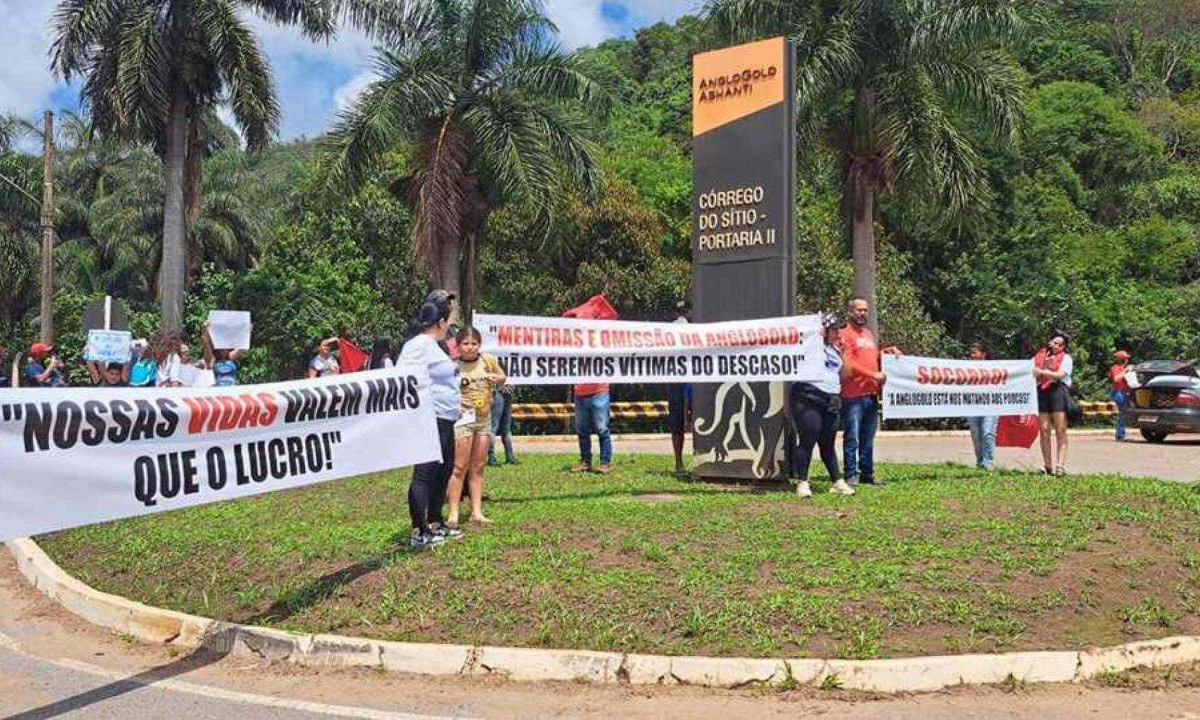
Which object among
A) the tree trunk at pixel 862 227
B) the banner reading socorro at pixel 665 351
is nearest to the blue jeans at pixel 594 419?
the banner reading socorro at pixel 665 351

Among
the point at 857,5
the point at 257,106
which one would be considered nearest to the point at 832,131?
the point at 857,5

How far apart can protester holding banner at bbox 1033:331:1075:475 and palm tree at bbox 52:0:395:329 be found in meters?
17.4

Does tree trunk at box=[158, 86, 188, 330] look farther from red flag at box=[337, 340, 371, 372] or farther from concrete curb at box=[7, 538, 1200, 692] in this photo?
concrete curb at box=[7, 538, 1200, 692]

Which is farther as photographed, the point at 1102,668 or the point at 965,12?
the point at 965,12

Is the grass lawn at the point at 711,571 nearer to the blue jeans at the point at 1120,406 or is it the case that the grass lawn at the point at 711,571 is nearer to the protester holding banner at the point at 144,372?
the protester holding banner at the point at 144,372

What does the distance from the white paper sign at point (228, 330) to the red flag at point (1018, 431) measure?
414 inches

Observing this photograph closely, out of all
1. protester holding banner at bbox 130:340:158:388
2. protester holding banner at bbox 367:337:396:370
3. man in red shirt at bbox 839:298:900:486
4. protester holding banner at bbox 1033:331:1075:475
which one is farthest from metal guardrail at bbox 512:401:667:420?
protester holding banner at bbox 367:337:396:370

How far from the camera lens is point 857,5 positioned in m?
22.4

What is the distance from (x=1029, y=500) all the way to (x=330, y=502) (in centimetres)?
639

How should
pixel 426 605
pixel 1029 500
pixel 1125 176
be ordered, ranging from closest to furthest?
pixel 426 605, pixel 1029 500, pixel 1125 176

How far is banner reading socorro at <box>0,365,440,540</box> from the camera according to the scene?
5598 mm

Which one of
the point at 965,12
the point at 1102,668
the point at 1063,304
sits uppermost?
the point at 965,12

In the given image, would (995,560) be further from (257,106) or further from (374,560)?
(257,106)

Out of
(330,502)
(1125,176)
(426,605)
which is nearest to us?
(426,605)
